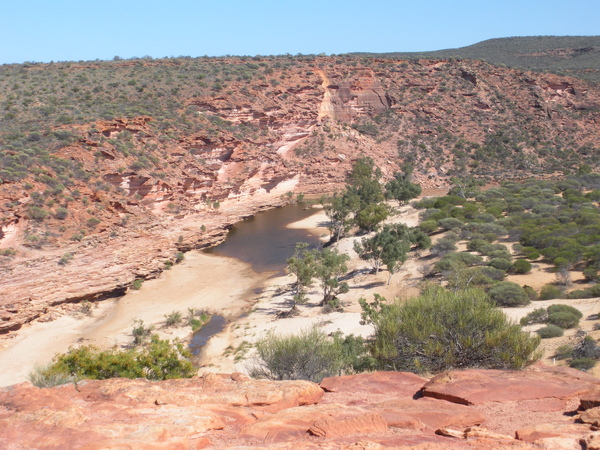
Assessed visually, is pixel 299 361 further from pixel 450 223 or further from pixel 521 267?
pixel 450 223

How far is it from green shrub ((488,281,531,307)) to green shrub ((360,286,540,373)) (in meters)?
Result: 9.12

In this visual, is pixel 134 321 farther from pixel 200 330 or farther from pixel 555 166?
pixel 555 166

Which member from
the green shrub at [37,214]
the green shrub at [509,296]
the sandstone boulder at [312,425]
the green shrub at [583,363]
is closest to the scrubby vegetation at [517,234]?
the green shrub at [509,296]

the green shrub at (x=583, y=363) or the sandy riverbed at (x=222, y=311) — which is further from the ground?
the green shrub at (x=583, y=363)

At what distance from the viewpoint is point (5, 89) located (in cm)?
4778

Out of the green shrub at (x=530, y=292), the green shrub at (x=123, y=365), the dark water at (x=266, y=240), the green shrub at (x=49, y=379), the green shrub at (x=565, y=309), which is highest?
the green shrub at (x=49, y=379)

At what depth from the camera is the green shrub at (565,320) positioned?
60.3 ft

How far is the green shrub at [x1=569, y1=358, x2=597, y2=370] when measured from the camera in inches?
573

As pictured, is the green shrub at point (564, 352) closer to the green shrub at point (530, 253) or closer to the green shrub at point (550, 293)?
the green shrub at point (550, 293)

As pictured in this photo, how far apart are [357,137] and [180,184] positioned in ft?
89.0

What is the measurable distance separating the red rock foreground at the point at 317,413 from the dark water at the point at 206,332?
13388mm

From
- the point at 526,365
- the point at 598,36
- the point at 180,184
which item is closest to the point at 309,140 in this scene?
the point at 180,184

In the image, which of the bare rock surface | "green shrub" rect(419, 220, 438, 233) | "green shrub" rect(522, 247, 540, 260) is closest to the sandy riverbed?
"green shrub" rect(522, 247, 540, 260)

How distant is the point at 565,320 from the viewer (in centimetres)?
1847
